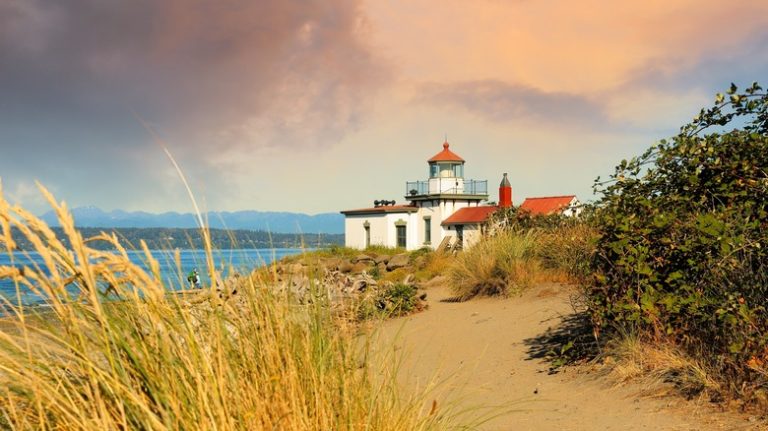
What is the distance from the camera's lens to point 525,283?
42.9 ft

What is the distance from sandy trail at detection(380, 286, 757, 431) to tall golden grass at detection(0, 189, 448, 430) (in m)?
0.70

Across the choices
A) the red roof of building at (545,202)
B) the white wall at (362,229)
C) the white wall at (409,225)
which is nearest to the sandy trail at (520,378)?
the red roof of building at (545,202)

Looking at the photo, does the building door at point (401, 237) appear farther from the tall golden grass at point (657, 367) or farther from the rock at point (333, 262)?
the tall golden grass at point (657, 367)

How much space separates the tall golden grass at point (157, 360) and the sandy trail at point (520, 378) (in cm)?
70

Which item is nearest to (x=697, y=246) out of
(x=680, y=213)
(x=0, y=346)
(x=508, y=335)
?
(x=680, y=213)

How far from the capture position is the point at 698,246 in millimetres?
7043

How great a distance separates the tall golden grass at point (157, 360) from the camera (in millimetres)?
2998

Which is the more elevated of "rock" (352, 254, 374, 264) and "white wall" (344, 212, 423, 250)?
"white wall" (344, 212, 423, 250)

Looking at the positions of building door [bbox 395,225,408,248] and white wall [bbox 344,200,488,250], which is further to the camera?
building door [bbox 395,225,408,248]

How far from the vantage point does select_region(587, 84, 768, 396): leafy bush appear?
6.31 m

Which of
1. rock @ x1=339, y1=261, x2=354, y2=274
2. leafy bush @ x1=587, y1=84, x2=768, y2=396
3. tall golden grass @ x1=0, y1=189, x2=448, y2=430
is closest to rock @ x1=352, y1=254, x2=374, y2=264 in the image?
rock @ x1=339, y1=261, x2=354, y2=274

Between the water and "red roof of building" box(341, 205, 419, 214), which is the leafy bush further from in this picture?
"red roof of building" box(341, 205, 419, 214)

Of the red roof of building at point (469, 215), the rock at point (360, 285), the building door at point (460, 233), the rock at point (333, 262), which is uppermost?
the red roof of building at point (469, 215)

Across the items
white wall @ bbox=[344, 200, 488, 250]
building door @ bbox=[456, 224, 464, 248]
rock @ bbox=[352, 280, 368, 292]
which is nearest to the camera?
rock @ bbox=[352, 280, 368, 292]
